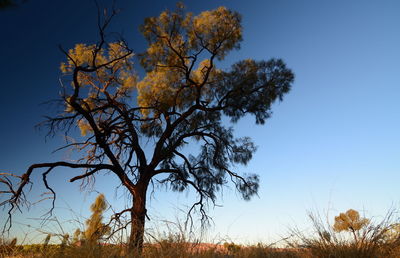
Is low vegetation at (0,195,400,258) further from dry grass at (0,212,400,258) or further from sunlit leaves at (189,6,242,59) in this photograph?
sunlit leaves at (189,6,242,59)

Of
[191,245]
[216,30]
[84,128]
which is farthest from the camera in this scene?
[84,128]

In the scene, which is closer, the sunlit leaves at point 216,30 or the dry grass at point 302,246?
the dry grass at point 302,246

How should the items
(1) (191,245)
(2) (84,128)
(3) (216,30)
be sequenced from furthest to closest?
1. (2) (84,128)
2. (3) (216,30)
3. (1) (191,245)

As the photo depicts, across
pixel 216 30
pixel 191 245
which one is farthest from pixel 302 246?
pixel 216 30

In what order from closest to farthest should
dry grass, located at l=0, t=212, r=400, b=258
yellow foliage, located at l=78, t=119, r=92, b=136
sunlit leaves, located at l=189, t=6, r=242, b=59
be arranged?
dry grass, located at l=0, t=212, r=400, b=258
sunlit leaves, located at l=189, t=6, r=242, b=59
yellow foliage, located at l=78, t=119, r=92, b=136

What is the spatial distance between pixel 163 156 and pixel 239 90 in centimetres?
283

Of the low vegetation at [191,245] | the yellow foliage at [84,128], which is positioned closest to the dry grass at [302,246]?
the low vegetation at [191,245]

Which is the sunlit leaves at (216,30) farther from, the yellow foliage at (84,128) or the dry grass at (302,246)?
the dry grass at (302,246)

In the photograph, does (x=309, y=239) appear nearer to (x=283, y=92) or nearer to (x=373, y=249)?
(x=373, y=249)

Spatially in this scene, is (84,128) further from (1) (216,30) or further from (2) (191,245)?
(2) (191,245)

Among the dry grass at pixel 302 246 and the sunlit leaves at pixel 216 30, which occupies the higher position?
the sunlit leaves at pixel 216 30

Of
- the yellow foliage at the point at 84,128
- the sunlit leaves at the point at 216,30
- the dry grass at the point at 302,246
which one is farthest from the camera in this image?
the yellow foliage at the point at 84,128

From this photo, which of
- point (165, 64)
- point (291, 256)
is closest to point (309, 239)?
point (291, 256)

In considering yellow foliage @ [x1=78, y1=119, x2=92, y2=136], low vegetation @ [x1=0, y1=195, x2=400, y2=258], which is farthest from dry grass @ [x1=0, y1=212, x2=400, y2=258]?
yellow foliage @ [x1=78, y1=119, x2=92, y2=136]
